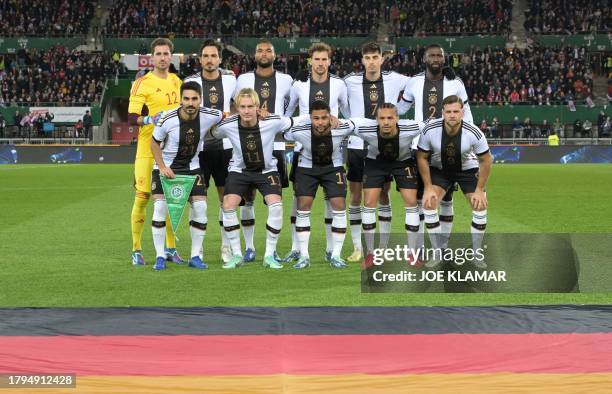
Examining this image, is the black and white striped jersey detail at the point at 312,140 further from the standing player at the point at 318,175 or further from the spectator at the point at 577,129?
the spectator at the point at 577,129

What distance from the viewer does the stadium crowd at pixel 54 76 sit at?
4181cm

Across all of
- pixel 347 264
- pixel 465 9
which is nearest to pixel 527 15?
pixel 465 9

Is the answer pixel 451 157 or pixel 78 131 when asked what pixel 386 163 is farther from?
pixel 78 131

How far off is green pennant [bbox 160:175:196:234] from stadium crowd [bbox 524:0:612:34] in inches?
1589

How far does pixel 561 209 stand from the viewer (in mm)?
16453

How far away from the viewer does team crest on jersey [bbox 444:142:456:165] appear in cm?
903

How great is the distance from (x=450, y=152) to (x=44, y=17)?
43.0 meters

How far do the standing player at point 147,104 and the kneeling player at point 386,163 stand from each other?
205 cm

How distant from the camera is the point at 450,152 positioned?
29.7ft

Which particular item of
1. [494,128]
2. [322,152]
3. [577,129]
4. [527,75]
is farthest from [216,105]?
[527,75]

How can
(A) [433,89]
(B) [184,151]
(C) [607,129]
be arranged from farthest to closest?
(C) [607,129] < (A) [433,89] < (B) [184,151]

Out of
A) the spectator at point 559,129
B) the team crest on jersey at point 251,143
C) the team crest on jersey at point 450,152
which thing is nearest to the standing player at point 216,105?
the team crest on jersey at point 251,143

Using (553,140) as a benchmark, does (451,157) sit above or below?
above

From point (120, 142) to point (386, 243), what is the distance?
34.6 metres
